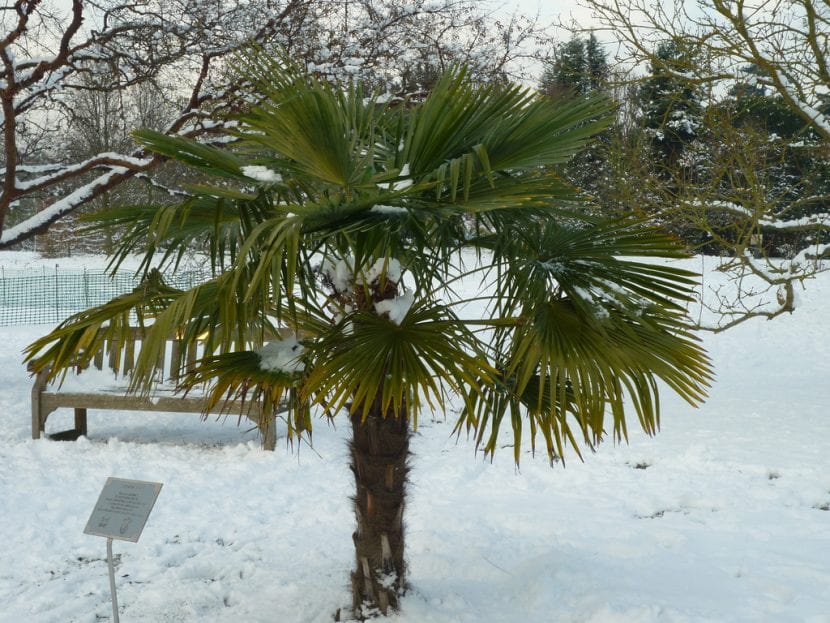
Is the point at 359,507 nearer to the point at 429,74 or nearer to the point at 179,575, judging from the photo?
the point at 179,575

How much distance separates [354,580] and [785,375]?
10.3 metres

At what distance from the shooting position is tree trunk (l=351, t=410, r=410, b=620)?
3.50 metres

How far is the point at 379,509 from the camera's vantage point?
358 cm

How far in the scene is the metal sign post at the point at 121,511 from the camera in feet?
10.6

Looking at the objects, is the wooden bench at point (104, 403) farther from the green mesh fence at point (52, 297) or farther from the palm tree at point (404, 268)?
the green mesh fence at point (52, 297)

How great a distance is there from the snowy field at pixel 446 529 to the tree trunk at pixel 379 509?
129mm

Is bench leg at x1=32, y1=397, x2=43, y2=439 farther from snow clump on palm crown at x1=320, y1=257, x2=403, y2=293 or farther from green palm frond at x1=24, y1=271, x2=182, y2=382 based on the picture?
snow clump on palm crown at x1=320, y1=257, x2=403, y2=293

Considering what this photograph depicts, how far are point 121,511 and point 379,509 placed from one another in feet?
3.63

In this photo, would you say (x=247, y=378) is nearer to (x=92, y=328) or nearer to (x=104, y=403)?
(x=92, y=328)

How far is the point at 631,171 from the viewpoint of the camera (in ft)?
30.2

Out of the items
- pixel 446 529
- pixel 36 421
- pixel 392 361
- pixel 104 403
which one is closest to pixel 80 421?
pixel 36 421

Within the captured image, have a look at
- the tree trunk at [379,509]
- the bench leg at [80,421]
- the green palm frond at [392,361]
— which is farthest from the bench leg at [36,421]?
the green palm frond at [392,361]

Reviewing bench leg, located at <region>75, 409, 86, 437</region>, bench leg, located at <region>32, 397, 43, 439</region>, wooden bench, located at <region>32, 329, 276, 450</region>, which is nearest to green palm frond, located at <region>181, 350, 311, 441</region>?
wooden bench, located at <region>32, 329, 276, 450</region>

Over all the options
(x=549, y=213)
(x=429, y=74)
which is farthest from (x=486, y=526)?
(x=429, y=74)
